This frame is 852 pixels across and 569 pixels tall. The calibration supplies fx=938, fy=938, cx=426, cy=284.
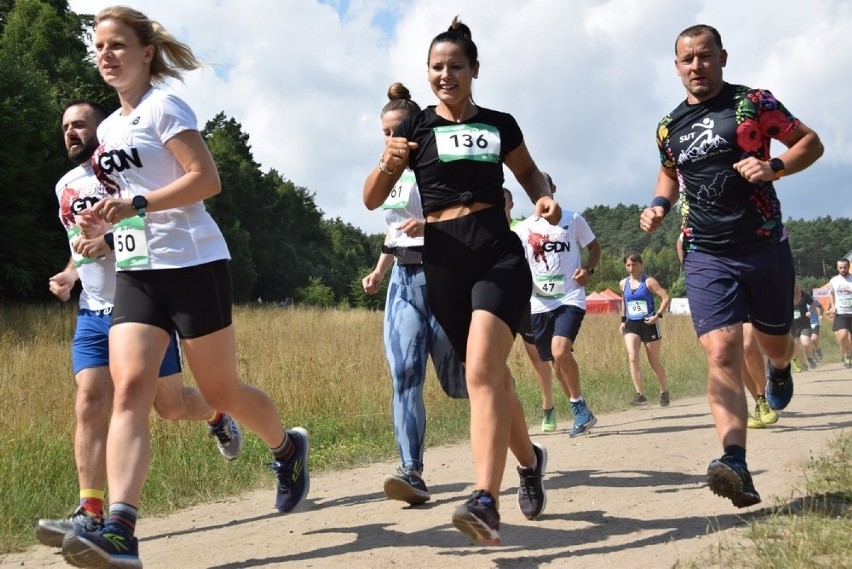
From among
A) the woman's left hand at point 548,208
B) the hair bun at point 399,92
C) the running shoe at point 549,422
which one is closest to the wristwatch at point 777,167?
the woman's left hand at point 548,208

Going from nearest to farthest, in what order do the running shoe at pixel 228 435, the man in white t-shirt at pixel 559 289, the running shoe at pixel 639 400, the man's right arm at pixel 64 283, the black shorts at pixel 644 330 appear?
1. the man's right arm at pixel 64 283
2. the running shoe at pixel 228 435
3. the man in white t-shirt at pixel 559 289
4. the running shoe at pixel 639 400
5. the black shorts at pixel 644 330

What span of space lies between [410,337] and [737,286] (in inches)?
71.2

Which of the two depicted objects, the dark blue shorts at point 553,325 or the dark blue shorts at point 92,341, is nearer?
the dark blue shorts at point 92,341

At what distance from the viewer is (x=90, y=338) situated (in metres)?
4.69

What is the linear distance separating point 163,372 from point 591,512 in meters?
2.34

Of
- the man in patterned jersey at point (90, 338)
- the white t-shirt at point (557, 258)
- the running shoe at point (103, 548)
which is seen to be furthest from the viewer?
the white t-shirt at point (557, 258)

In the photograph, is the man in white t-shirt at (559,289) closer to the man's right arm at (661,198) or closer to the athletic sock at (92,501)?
the man's right arm at (661,198)

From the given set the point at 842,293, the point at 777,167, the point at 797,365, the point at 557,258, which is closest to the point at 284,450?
the point at 777,167

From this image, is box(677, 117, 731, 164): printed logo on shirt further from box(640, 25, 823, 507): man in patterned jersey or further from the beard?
the beard

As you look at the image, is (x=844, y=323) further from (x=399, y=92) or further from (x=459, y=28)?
(x=459, y=28)

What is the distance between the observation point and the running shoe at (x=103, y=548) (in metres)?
3.41

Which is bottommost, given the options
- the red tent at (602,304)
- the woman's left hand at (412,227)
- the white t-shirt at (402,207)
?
the woman's left hand at (412,227)

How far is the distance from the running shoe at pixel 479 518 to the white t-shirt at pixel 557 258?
16.9 feet

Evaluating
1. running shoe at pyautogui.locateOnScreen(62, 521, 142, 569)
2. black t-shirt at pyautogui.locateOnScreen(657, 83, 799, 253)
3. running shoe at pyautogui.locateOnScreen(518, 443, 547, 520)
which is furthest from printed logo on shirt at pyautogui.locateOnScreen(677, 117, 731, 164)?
running shoe at pyautogui.locateOnScreen(62, 521, 142, 569)
